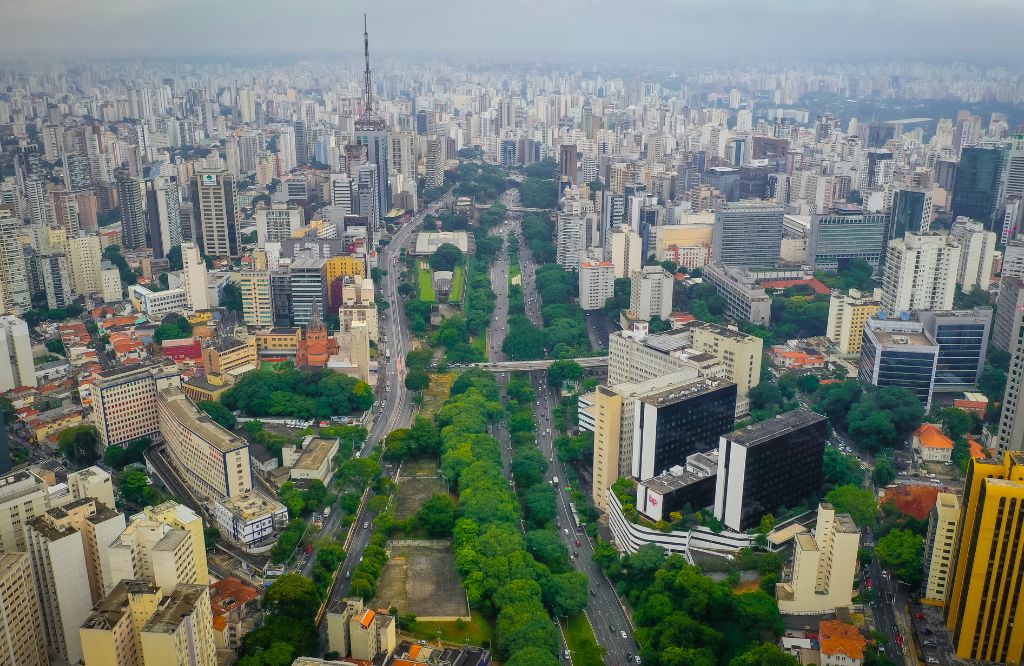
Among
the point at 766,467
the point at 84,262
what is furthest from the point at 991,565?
the point at 84,262

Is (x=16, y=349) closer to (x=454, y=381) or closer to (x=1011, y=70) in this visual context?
(x=454, y=381)

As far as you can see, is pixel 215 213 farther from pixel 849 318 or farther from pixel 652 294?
pixel 849 318

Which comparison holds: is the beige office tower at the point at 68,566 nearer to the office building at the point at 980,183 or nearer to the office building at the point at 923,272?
the office building at the point at 923,272

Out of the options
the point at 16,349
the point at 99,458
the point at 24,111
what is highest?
the point at 24,111

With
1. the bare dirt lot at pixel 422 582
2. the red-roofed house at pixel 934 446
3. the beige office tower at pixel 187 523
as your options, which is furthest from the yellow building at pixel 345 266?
the red-roofed house at pixel 934 446

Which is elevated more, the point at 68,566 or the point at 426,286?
the point at 68,566

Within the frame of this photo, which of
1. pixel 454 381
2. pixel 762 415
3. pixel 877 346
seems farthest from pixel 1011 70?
pixel 454 381

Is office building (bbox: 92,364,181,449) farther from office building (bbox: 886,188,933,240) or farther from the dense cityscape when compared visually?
office building (bbox: 886,188,933,240)
